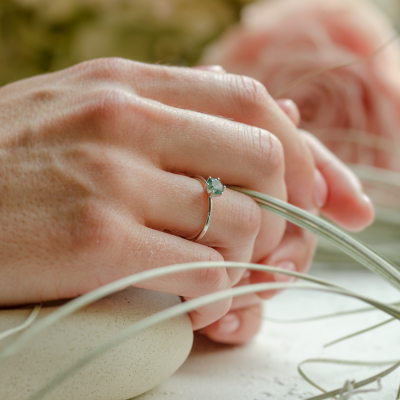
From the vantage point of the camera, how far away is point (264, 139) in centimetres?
36

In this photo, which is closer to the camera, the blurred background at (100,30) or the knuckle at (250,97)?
the knuckle at (250,97)

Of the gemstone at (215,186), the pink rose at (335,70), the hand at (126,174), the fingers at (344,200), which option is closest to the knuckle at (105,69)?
the hand at (126,174)

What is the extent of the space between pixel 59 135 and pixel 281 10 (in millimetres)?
751

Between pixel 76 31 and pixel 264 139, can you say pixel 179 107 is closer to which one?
pixel 264 139

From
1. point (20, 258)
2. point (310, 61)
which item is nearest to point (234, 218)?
point (20, 258)

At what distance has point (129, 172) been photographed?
32 centimetres

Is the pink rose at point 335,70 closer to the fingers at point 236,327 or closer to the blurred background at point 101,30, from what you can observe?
the blurred background at point 101,30

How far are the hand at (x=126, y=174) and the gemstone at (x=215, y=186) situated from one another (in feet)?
0.05

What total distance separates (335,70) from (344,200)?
0.49 metres

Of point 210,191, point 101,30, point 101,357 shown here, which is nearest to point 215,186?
point 210,191

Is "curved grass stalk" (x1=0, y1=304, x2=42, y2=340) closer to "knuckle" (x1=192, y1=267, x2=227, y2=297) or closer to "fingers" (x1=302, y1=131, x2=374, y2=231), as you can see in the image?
"knuckle" (x1=192, y1=267, x2=227, y2=297)

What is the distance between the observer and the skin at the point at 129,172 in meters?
0.30

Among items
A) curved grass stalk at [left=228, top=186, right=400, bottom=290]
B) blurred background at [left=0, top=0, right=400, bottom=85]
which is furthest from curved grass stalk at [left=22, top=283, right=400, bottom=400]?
blurred background at [left=0, top=0, right=400, bottom=85]

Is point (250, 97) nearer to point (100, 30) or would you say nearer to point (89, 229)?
point (89, 229)
